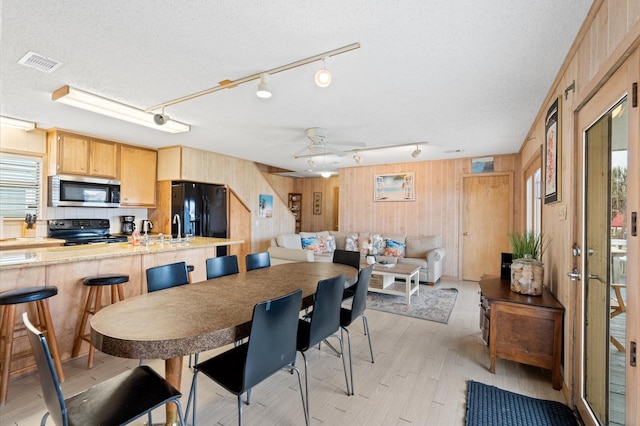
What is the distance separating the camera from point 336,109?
10.3ft

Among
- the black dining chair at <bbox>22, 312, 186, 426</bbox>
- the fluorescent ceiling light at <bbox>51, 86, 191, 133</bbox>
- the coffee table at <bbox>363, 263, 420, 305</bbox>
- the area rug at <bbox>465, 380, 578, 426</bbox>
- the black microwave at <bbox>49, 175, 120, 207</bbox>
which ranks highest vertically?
the fluorescent ceiling light at <bbox>51, 86, 191, 133</bbox>

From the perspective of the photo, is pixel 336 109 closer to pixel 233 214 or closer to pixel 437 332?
pixel 437 332

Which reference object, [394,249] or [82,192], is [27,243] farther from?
[394,249]

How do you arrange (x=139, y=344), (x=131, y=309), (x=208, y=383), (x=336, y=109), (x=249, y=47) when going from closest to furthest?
(x=139, y=344), (x=131, y=309), (x=249, y=47), (x=208, y=383), (x=336, y=109)

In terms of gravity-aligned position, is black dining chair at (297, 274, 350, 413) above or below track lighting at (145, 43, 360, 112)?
below

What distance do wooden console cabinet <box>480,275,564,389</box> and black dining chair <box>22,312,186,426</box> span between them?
2353mm

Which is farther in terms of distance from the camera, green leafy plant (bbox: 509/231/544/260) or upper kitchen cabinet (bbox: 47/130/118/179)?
upper kitchen cabinet (bbox: 47/130/118/179)

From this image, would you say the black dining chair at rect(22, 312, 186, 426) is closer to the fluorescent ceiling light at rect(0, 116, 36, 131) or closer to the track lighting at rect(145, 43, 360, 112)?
the track lighting at rect(145, 43, 360, 112)

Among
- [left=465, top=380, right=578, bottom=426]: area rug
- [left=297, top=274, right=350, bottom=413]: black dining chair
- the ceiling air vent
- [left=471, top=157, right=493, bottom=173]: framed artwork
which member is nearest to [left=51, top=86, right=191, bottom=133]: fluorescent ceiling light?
the ceiling air vent

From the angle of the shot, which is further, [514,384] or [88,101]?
[88,101]

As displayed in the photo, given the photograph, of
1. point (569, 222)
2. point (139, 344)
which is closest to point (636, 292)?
point (569, 222)

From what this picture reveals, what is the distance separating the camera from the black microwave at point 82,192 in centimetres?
403

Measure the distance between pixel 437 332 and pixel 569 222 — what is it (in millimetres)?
1786

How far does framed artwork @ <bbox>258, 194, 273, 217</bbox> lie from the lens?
21.9 feet
